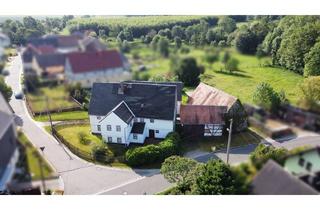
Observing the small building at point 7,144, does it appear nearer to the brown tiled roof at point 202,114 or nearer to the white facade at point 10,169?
the white facade at point 10,169

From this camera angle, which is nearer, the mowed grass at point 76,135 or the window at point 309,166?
the window at point 309,166

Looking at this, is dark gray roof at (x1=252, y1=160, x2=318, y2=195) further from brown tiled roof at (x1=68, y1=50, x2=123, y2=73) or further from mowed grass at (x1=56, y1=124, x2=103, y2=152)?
mowed grass at (x1=56, y1=124, x2=103, y2=152)

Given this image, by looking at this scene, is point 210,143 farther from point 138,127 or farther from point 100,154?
point 100,154

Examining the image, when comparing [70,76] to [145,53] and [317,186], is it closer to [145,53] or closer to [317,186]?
[145,53]

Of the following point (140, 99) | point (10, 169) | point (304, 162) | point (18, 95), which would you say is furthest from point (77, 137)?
point (304, 162)

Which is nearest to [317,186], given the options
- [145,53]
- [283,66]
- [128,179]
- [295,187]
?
[295,187]

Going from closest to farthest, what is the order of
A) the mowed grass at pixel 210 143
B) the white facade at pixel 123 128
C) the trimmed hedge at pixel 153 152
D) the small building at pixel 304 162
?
1. the small building at pixel 304 162
2. the white facade at pixel 123 128
3. the mowed grass at pixel 210 143
4. the trimmed hedge at pixel 153 152

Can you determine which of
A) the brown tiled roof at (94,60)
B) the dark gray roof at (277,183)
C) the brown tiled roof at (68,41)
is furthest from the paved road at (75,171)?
the dark gray roof at (277,183)
